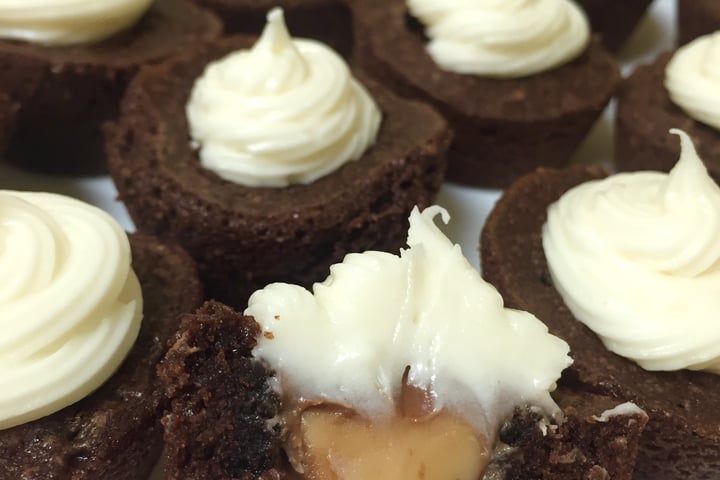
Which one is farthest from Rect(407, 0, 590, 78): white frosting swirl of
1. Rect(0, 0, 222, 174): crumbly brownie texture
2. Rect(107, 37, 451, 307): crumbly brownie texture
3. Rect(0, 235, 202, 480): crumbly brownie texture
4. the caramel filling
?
the caramel filling

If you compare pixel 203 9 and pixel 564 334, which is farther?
pixel 203 9

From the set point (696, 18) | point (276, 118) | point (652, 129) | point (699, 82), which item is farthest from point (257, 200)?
point (696, 18)

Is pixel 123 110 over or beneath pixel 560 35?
beneath

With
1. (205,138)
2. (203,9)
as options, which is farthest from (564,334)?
(203,9)

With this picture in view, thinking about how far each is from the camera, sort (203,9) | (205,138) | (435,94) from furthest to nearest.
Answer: (203,9) → (435,94) → (205,138)

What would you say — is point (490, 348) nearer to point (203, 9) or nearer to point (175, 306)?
point (175, 306)

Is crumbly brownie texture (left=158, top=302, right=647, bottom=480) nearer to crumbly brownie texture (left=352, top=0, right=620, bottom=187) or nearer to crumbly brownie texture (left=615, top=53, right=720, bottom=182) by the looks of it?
crumbly brownie texture (left=615, top=53, right=720, bottom=182)
